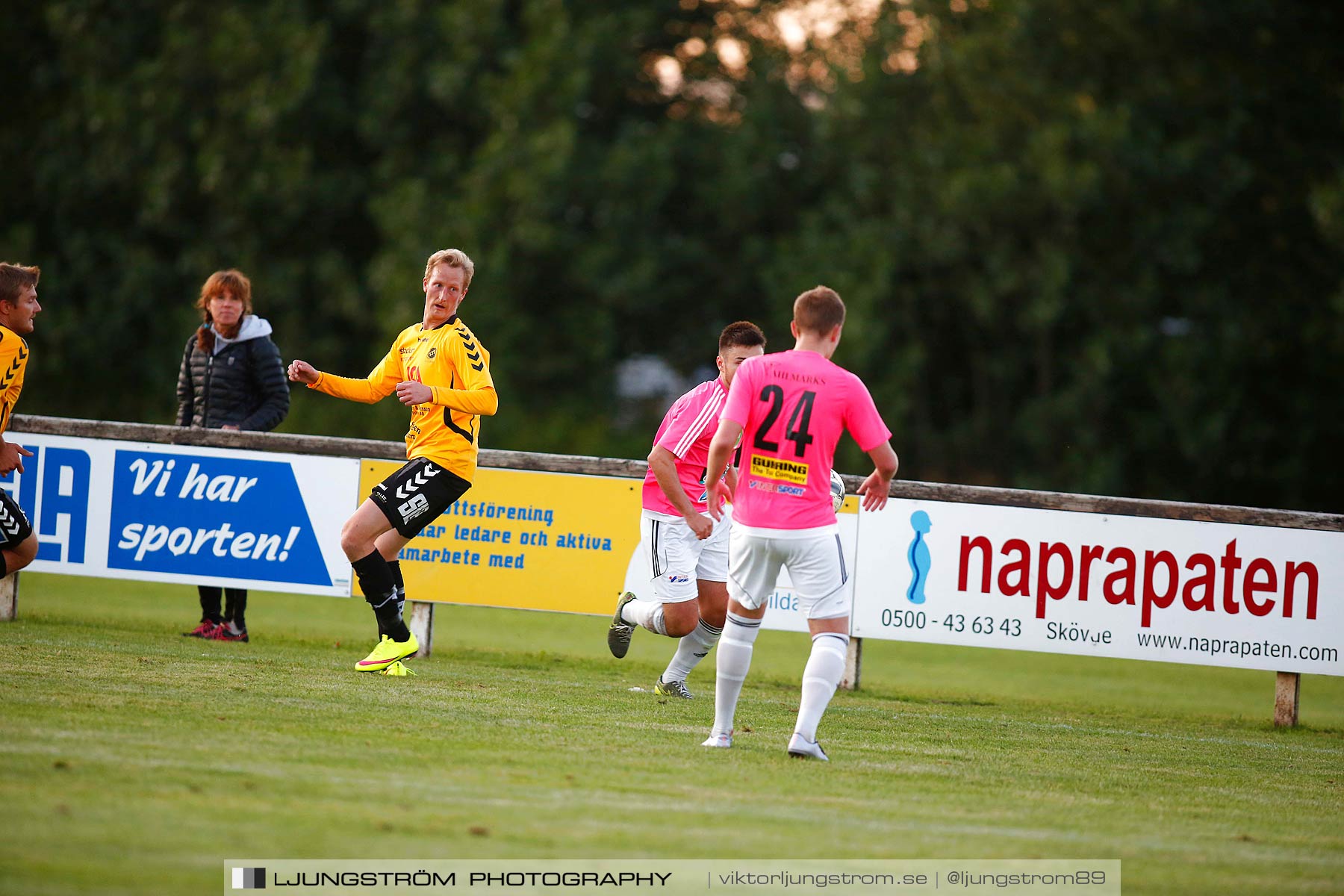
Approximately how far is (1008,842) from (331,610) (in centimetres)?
1005

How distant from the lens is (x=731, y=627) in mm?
6449

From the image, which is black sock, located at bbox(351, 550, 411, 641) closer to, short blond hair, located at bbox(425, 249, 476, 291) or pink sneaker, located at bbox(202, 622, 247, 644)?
short blond hair, located at bbox(425, 249, 476, 291)

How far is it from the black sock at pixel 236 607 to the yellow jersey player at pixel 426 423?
2.09 meters

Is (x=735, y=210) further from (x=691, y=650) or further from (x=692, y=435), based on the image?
(x=692, y=435)

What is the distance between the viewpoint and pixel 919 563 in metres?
9.63

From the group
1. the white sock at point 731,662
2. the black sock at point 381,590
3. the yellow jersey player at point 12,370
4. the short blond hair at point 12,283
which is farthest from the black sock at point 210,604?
Answer: the white sock at point 731,662

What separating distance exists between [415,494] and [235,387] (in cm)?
272

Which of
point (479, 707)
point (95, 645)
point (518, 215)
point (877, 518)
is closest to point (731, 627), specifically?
point (479, 707)

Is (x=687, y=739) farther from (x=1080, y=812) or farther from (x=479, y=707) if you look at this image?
(x=1080, y=812)

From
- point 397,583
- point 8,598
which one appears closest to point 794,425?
point 397,583

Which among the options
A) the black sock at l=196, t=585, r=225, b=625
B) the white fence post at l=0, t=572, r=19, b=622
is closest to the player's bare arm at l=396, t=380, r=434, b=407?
the black sock at l=196, t=585, r=225, b=625

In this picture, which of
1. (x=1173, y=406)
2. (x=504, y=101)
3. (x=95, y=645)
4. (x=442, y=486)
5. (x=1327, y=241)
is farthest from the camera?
(x=504, y=101)

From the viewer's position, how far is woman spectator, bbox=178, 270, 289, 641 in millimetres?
9594

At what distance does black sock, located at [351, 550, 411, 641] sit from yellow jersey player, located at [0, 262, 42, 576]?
1.78 metres
